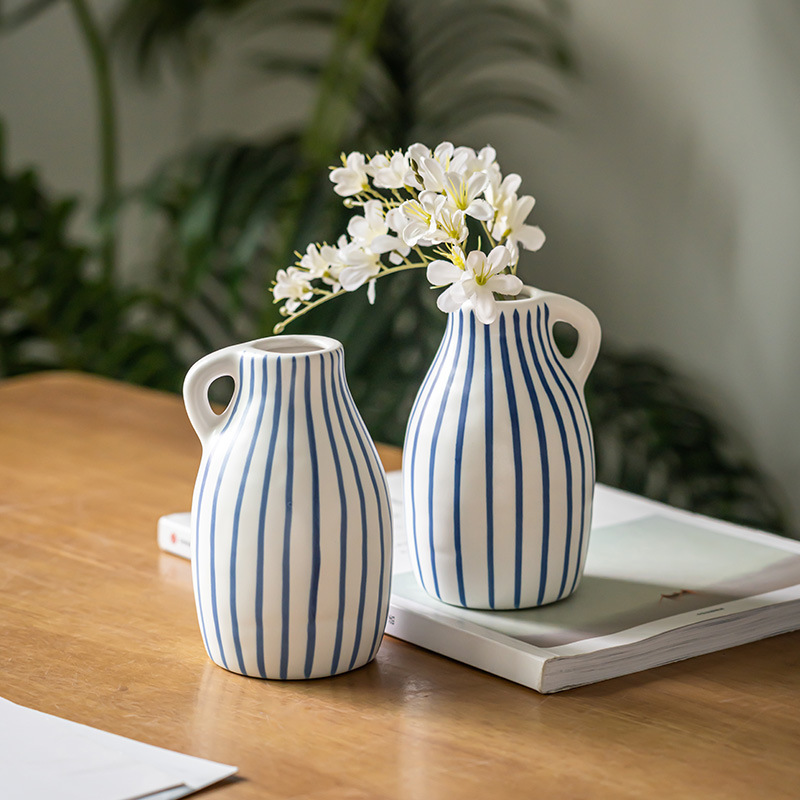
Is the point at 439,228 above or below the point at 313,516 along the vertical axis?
above

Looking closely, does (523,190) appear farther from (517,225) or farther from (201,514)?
(201,514)

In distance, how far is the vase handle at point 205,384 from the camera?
665 mm

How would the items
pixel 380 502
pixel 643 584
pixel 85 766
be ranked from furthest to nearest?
1. pixel 643 584
2. pixel 380 502
3. pixel 85 766

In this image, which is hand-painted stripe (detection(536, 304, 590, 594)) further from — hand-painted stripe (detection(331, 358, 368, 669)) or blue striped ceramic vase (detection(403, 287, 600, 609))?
hand-painted stripe (detection(331, 358, 368, 669))

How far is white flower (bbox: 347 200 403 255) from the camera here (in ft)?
2.25

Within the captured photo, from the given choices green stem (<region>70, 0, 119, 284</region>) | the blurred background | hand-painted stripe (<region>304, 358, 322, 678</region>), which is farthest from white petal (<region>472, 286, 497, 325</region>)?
green stem (<region>70, 0, 119, 284</region>)

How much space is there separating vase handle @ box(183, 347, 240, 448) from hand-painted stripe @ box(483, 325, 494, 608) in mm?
155

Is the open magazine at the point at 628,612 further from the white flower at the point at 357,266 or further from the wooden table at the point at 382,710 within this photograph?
the white flower at the point at 357,266

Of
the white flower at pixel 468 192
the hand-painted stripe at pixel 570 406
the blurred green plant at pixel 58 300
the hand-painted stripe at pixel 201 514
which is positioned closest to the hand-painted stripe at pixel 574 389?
the hand-painted stripe at pixel 570 406

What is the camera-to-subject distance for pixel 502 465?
2.31ft

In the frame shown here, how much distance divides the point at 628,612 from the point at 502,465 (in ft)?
0.42

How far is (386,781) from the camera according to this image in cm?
57

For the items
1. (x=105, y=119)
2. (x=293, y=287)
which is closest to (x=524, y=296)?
(x=293, y=287)

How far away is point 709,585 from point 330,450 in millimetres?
298
